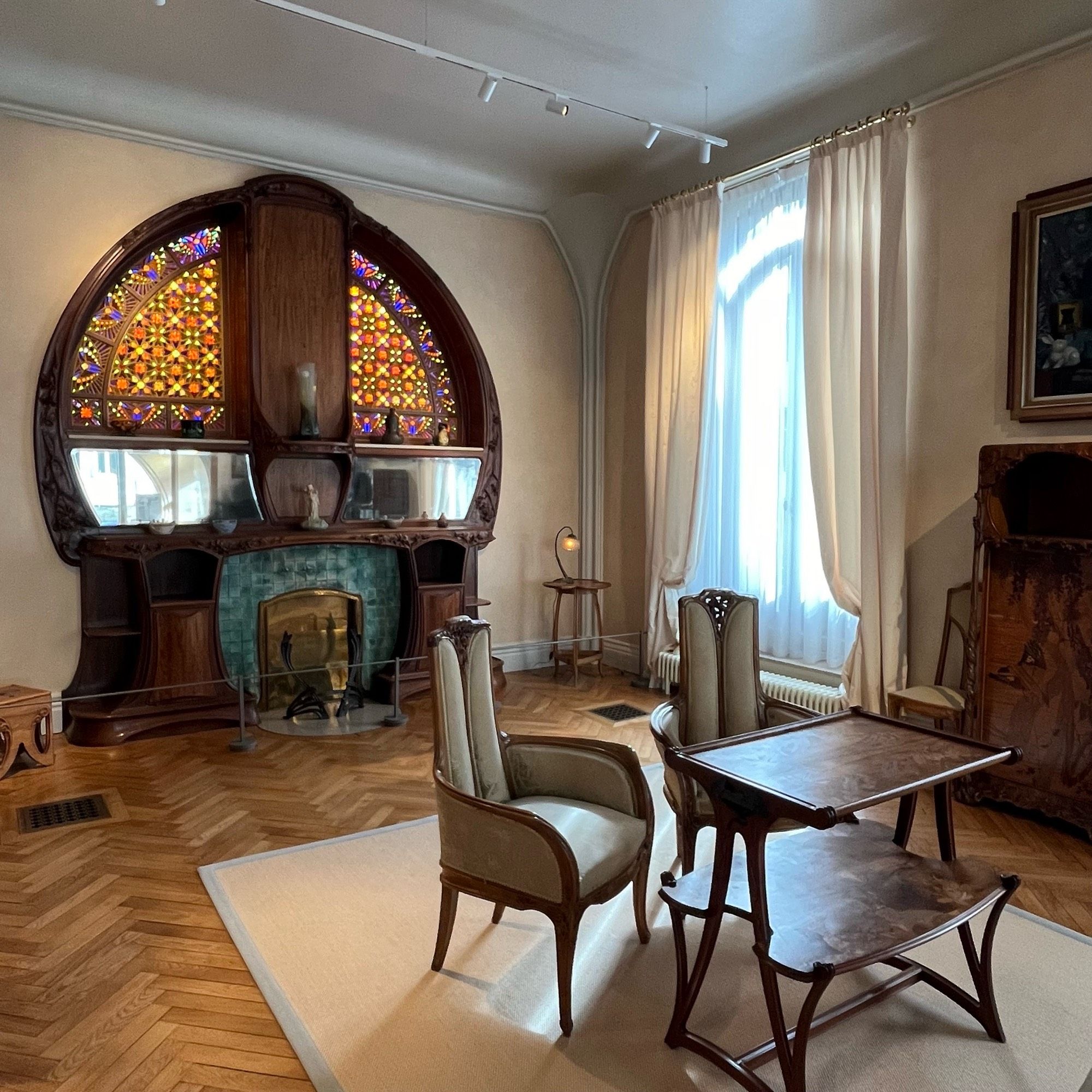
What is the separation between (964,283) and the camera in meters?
4.61

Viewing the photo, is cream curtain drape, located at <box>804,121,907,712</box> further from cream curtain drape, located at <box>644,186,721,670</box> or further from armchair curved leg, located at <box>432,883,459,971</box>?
armchair curved leg, located at <box>432,883,459,971</box>

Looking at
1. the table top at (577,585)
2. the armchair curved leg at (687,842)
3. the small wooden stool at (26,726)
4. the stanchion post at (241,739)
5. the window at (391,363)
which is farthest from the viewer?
the table top at (577,585)

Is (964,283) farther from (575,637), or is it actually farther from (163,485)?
(163,485)

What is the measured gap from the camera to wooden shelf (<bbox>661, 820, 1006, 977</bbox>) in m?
2.22

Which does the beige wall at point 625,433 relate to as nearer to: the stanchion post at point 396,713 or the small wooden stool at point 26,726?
the stanchion post at point 396,713

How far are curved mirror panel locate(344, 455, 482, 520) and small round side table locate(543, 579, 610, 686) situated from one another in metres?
0.96

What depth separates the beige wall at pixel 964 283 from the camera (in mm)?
4242

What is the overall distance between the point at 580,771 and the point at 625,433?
14.6ft

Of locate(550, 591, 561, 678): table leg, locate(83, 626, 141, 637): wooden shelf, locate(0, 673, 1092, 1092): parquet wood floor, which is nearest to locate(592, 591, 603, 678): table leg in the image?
locate(550, 591, 561, 678): table leg

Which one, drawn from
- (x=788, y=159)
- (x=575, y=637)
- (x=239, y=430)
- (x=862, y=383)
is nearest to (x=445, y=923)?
(x=862, y=383)

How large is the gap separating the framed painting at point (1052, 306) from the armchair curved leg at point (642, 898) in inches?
114

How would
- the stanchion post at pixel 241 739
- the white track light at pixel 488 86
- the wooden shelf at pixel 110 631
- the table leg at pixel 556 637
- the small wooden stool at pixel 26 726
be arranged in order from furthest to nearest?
the table leg at pixel 556 637, the wooden shelf at pixel 110 631, the stanchion post at pixel 241 739, the small wooden stool at pixel 26 726, the white track light at pixel 488 86

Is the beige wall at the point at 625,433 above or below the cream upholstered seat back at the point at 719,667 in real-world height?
above

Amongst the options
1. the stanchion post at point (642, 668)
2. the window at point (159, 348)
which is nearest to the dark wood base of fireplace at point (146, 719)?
the window at point (159, 348)
